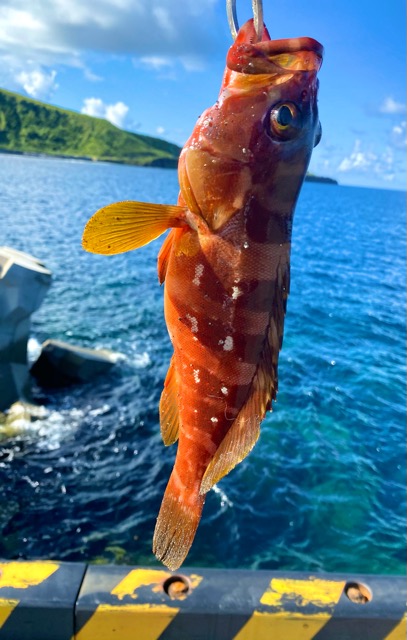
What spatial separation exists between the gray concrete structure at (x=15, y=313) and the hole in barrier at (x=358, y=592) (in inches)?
363

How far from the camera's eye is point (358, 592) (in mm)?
4535

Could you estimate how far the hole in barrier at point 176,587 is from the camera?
431 cm

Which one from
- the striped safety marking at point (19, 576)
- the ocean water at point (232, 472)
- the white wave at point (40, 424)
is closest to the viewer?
the striped safety marking at point (19, 576)

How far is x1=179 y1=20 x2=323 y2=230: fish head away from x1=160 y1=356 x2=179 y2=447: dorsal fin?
2.58ft

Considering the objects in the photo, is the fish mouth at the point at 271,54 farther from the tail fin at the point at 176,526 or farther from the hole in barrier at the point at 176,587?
the hole in barrier at the point at 176,587

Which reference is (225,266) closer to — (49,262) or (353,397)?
(353,397)

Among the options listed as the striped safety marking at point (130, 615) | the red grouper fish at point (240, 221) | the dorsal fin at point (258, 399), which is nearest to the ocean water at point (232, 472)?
the striped safety marking at point (130, 615)

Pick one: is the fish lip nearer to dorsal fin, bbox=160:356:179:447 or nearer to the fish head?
the fish head

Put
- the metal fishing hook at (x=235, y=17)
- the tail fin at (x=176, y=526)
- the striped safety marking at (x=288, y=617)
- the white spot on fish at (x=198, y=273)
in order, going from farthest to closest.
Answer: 1. the striped safety marking at (x=288, y=617)
2. the tail fin at (x=176, y=526)
3. the white spot on fish at (x=198, y=273)
4. the metal fishing hook at (x=235, y=17)

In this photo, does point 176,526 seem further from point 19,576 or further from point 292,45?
point 19,576

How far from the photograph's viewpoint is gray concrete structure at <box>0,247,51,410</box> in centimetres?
1169

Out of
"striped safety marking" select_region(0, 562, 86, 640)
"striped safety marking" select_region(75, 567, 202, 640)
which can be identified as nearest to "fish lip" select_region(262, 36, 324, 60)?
"striped safety marking" select_region(75, 567, 202, 640)

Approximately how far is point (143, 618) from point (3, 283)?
9.04m

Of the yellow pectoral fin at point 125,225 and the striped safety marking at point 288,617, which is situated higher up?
the yellow pectoral fin at point 125,225
